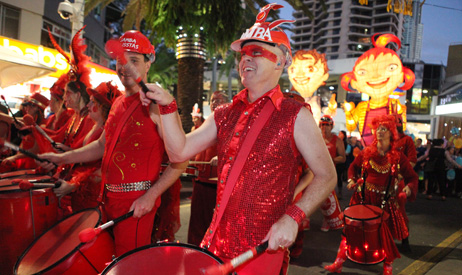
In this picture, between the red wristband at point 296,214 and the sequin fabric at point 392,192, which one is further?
the sequin fabric at point 392,192

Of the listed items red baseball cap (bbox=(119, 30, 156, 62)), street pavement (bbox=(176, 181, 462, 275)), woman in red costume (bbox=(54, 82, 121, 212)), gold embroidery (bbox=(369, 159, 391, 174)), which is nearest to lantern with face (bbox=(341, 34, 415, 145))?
street pavement (bbox=(176, 181, 462, 275))

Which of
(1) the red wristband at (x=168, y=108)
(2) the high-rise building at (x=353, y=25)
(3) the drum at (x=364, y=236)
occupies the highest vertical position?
(2) the high-rise building at (x=353, y=25)

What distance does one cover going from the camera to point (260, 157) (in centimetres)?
201

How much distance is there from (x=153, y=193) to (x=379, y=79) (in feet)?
23.6

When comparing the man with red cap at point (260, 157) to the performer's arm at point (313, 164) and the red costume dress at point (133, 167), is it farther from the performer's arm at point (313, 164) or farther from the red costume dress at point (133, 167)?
the red costume dress at point (133, 167)

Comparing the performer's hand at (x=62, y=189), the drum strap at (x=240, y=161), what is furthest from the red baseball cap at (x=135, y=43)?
the performer's hand at (x=62, y=189)

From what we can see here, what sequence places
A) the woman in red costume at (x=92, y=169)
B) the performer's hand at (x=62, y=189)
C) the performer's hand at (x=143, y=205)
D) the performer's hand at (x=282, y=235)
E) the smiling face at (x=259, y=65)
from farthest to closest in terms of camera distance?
the woman in red costume at (x=92, y=169) < the performer's hand at (x=62, y=189) < the performer's hand at (x=143, y=205) < the smiling face at (x=259, y=65) < the performer's hand at (x=282, y=235)

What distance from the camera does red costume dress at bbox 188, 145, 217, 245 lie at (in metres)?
4.80

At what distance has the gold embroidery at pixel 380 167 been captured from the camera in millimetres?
5172

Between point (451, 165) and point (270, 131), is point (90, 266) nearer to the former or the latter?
point (270, 131)

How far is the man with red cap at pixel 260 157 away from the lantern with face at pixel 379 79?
668 cm

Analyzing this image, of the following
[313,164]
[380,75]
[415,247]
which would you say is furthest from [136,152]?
[380,75]

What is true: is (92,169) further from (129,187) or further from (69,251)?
(69,251)

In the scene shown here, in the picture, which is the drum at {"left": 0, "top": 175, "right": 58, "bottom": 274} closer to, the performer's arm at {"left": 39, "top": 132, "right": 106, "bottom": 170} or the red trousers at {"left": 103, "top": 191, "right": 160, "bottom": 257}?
the performer's arm at {"left": 39, "top": 132, "right": 106, "bottom": 170}
